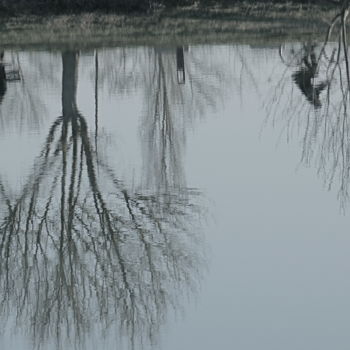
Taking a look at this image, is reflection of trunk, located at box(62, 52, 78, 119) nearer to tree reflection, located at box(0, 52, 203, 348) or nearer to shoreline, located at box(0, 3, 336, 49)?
shoreline, located at box(0, 3, 336, 49)

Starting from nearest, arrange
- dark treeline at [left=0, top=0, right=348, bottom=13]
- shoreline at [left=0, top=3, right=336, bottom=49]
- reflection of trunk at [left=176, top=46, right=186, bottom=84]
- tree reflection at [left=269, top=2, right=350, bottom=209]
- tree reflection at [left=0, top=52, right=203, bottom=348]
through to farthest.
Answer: tree reflection at [left=0, top=52, right=203, bottom=348], tree reflection at [left=269, top=2, right=350, bottom=209], reflection of trunk at [left=176, top=46, right=186, bottom=84], shoreline at [left=0, top=3, right=336, bottom=49], dark treeline at [left=0, top=0, right=348, bottom=13]

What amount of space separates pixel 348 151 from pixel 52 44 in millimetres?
10961

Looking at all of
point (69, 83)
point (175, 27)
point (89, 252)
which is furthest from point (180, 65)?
point (89, 252)

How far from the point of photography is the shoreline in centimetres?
2117

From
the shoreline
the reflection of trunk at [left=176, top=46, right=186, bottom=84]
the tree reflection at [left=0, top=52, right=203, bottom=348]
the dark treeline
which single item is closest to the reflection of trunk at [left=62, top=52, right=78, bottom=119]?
the shoreline

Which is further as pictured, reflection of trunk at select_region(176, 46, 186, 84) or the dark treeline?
the dark treeline

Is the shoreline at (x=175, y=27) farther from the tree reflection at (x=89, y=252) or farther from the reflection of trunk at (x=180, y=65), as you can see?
the tree reflection at (x=89, y=252)

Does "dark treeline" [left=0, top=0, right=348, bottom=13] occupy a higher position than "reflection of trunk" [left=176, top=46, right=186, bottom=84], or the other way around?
"dark treeline" [left=0, top=0, right=348, bottom=13]

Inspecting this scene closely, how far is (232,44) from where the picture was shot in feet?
68.7

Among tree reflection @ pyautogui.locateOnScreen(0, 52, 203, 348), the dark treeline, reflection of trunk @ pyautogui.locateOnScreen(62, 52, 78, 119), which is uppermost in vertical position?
the dark treeline

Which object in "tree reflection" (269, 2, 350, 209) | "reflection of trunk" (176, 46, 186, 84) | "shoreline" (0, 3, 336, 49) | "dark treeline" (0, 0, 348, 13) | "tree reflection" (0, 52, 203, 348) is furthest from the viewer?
"dark treeline" (0, 0, 348, 13)

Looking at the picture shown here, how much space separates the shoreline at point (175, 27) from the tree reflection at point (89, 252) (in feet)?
30.5

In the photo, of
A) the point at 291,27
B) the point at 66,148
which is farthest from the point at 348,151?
the point at 291,27

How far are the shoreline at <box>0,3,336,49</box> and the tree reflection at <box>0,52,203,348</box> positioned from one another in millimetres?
9282
